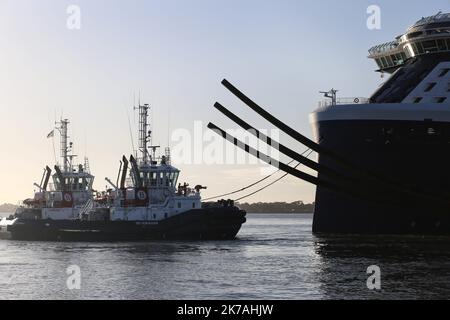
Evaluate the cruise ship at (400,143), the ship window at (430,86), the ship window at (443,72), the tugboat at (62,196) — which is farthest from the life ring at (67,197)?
the ship window at (443,72)

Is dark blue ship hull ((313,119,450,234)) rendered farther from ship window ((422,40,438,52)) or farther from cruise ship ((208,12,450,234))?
ship window ((422,40,438,52))

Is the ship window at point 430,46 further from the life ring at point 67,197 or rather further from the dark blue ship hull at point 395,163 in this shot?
the life ring at point 67,197

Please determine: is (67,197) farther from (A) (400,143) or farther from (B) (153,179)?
(A) (400,143)

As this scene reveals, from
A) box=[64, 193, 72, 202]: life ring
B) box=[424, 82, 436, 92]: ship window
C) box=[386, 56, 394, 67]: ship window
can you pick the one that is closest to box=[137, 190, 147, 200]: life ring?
box=[64, 193, 72, 202]: life ring

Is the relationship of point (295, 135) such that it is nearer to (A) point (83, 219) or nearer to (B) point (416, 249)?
(B) point (416, 249)

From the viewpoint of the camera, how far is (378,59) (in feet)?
244

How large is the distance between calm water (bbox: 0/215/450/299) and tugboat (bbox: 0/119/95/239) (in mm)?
14387

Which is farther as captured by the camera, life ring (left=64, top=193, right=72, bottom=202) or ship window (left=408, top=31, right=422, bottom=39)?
life ring (left=64, top=193, right=72, bottom=202)

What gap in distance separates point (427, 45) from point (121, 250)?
29330mm

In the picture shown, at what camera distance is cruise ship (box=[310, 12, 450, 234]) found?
55.0 metres

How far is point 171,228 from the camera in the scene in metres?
68.4

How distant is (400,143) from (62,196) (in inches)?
1444

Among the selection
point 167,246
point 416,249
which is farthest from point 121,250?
point 416,249

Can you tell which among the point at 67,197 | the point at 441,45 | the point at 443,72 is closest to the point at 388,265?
the point at 443,72
